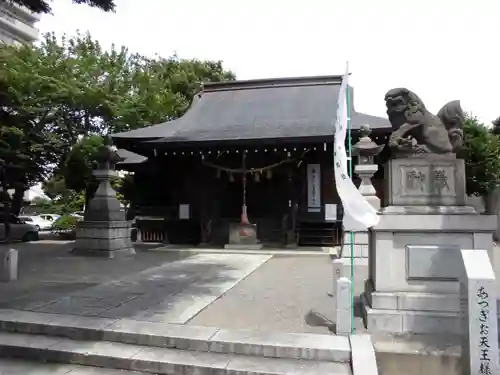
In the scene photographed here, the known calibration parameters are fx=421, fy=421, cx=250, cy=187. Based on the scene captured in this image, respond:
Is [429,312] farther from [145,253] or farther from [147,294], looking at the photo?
[145,253]

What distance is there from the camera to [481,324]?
4.21 meters

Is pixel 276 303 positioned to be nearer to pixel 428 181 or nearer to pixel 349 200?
pixel 349 200

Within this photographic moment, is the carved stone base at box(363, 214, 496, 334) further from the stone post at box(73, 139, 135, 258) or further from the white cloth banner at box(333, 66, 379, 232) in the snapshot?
the stone post at box(73, 139, 135, 258)

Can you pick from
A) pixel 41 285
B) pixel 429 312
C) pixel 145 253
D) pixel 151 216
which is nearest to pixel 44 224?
pixel 151 216

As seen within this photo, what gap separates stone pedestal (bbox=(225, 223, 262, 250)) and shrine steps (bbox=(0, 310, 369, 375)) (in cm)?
976

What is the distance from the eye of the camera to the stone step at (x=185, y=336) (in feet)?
15.8

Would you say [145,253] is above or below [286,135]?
below

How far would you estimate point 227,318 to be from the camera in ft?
19.9

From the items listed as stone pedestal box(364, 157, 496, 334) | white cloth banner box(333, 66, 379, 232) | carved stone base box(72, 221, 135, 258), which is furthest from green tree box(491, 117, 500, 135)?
white cloth banner box(333, 66, 379, 232)

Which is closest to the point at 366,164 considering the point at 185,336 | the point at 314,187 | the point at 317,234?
the point at 314,187

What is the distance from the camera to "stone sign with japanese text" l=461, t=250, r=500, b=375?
13.7ft

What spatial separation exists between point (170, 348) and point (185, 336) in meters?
0.22

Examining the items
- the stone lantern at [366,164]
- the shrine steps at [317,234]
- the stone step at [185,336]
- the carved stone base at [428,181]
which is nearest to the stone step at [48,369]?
the stone step at [185,336]

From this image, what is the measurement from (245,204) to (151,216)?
4.37m
